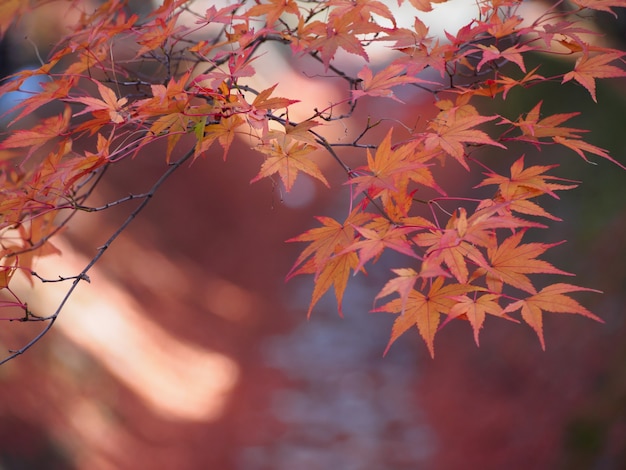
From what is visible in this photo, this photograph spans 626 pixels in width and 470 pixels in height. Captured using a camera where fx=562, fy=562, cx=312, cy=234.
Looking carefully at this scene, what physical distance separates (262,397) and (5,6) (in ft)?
10.9

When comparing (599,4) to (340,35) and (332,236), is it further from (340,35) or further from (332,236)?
(332,236)

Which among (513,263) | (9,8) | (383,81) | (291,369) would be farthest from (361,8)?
(291,369)

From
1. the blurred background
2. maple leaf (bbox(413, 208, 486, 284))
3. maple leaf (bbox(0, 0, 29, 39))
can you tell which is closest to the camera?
maple leaf (bbox(413, 208, 486, 284))

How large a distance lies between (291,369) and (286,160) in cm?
378

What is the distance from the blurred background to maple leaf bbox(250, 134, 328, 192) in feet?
8.23

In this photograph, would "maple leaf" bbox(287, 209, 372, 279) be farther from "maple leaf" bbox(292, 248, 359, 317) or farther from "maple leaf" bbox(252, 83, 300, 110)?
"maple leaf" bbox(252, 83, 300, 110)

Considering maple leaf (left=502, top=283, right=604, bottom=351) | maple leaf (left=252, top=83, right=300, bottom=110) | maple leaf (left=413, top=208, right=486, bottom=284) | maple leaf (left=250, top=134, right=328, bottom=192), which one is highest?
maple leaf (left=252, top=83, right=300, bottom=110)

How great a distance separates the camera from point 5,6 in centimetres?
197

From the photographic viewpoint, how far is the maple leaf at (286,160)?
132 cm

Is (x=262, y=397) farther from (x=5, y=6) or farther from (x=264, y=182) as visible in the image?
(x=264, y=182)

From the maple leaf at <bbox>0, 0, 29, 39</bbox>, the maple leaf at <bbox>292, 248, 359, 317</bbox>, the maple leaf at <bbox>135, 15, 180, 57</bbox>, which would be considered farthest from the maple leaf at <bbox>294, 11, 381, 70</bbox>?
the maple leaf at <bbox>0, 0, 29, 39</bbox>

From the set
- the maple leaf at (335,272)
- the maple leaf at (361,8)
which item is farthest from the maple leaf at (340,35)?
the maple leaf at (335,272)

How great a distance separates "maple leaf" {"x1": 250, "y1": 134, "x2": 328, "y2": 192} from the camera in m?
1.32

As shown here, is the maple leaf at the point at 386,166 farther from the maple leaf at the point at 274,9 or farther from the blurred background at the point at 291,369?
the blurred background at the point at 291,369
